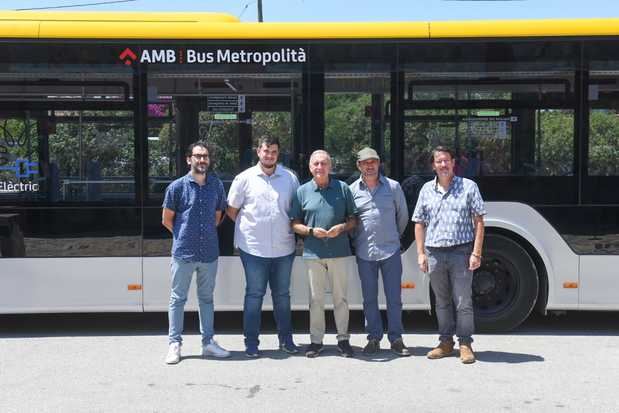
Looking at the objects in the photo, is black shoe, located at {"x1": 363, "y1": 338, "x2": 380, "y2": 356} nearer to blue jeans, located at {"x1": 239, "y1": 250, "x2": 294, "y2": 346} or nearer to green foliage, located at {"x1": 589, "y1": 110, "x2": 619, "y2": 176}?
blue jeans, located at {"x1": 239, "y1": 250, "x2": 294, "y2": 346}

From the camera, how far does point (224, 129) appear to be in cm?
690

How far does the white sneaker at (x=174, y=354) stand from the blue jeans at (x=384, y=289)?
1.67m

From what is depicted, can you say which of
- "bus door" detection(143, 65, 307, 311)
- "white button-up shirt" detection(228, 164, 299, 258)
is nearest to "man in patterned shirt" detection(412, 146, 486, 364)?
"white button-up shirt" detection(228, 164, 299, 258)

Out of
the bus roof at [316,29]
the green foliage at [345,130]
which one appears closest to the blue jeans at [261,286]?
the green foliage at [345,130]

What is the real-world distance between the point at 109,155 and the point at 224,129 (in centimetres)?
113

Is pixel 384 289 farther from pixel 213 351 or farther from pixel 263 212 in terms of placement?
pixel 213 351

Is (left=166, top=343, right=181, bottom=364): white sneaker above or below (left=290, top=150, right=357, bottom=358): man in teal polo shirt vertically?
below

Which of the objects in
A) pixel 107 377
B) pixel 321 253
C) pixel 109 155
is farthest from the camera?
pixel 109 155

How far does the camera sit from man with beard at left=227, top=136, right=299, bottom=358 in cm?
617

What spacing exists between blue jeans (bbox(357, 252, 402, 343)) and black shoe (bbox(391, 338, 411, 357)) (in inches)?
1.5

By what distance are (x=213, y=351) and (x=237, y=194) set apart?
139 centimetres

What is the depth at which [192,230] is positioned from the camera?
6066 millimetres

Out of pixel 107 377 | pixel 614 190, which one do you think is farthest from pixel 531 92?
pixel 107 377

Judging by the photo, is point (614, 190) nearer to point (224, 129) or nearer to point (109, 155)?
point (224, 129)
